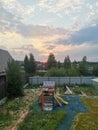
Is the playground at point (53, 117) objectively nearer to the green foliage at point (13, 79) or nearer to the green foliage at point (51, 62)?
the green foliage at point (13, 79)

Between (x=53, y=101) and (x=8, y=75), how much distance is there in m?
6.54

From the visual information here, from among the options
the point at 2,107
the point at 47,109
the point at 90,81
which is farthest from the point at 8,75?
the point at 90,81

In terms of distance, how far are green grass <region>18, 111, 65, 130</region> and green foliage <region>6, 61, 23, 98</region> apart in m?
7.80

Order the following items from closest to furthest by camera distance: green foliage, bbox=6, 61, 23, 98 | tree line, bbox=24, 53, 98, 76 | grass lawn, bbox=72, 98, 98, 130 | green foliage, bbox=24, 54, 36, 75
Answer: grass lawn, bbox=72, 98, 98, 130, green foliage, bbox=6, 61, 23, 98, tree line, bbox=24, 53, 98, 76, green foliage, bbox=24, 54, 36, 75

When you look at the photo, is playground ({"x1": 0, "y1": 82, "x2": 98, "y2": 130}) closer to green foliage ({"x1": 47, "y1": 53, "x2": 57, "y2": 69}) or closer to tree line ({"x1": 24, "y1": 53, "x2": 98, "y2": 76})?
tree line ({"x1": 24, "y1": 53, "x2": 98, "y2": 76})

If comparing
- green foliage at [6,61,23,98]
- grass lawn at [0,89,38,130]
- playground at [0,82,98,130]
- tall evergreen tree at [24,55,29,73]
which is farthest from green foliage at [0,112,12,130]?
tall evergreen tree at [24,55,29,73]

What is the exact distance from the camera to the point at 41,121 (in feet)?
41.2

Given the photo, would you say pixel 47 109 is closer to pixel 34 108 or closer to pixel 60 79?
pixel 34 108

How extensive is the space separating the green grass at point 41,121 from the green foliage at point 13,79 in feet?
25.6

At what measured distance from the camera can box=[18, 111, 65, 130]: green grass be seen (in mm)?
11438

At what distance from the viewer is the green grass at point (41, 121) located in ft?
37.5

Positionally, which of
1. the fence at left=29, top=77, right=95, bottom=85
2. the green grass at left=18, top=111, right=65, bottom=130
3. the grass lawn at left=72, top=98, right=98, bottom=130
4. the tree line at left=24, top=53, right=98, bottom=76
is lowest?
the grass lawn at left=72, top=98, right=98, bottom=130

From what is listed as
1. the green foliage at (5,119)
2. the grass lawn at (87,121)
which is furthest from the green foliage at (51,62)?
the green foliage at (5,119)

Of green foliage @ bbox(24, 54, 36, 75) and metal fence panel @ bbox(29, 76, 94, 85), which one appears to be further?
green foliage @ bbox(24, 54, 36, 75)
